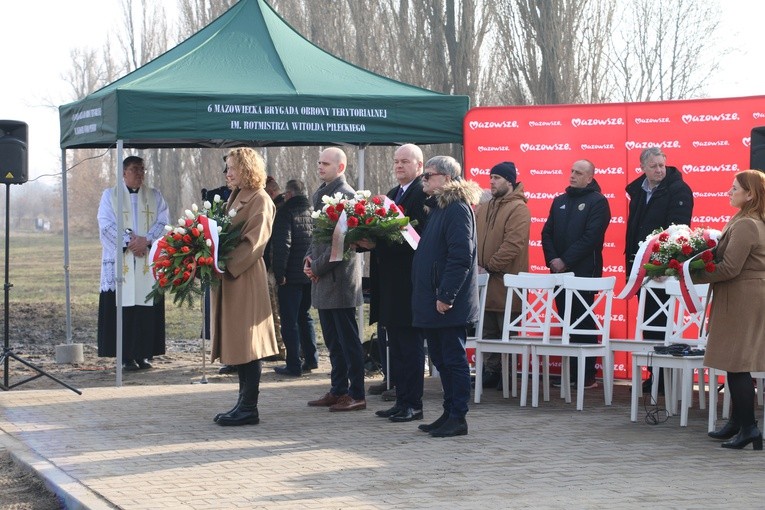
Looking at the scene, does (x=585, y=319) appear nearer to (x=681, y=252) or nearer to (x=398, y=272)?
(x=398, y=272)

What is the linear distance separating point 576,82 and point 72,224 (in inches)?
2001

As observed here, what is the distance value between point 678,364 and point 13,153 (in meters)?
6.34

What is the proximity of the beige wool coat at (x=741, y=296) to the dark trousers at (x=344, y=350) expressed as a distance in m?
2.85

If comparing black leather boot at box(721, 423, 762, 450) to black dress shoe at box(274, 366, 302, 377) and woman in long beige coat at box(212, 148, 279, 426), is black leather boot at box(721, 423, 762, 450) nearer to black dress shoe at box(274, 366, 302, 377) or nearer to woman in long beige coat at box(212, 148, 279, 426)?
woman in long beige coat at box(212, 148, 279, 426)

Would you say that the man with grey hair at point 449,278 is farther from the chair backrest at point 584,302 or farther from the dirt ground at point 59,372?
the dirt ground at point 59,372

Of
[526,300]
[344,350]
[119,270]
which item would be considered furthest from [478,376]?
[119,270]

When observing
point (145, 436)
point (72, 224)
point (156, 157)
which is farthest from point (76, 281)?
point (72, 224)

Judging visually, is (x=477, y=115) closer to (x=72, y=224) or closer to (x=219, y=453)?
(x=219, y=453)

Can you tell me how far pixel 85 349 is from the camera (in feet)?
49.5

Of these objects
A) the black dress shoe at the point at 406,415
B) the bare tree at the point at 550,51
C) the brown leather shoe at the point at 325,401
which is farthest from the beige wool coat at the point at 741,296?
the bare tree at the point at 550,51

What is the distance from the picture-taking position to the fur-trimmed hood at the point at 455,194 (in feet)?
27.2

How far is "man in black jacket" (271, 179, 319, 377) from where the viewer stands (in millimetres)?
12023

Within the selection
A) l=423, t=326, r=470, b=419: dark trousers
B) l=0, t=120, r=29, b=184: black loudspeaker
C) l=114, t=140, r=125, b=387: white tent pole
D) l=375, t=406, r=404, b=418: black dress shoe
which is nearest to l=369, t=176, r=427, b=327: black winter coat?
l=423, t=326, r=470, b=419: dark trousers

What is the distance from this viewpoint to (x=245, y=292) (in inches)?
349
